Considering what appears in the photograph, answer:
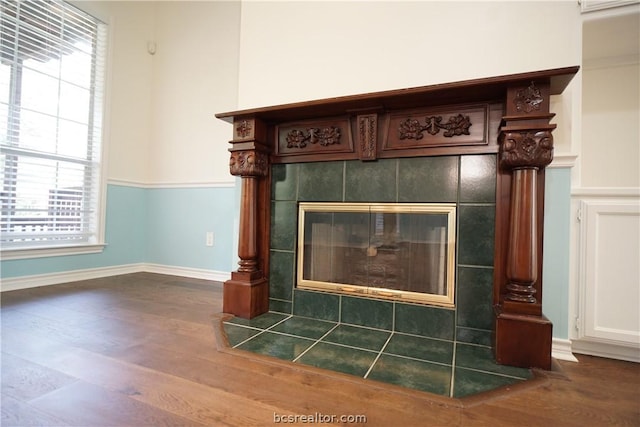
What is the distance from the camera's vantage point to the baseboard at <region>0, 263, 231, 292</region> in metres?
2.22

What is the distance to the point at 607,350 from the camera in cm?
141

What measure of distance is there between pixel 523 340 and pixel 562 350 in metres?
0.34

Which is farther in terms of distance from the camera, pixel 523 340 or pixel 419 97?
pixel 419 97

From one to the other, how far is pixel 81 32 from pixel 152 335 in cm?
280

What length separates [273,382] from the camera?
1.09 metres

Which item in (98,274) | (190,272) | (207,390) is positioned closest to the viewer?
(207,390)

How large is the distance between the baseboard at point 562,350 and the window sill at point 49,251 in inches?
134

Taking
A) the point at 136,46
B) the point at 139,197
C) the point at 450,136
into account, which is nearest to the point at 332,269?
the point at 450,136

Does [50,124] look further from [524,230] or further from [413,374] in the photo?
[524,230]

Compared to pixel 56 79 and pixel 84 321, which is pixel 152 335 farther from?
pixel 56 79

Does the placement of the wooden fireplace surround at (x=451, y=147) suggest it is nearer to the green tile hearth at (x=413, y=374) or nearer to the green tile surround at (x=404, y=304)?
the green tile surround at (x=404, y=304)

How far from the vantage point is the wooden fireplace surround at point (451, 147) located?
1.26 metres

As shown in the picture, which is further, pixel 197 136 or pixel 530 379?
pixel 197 136

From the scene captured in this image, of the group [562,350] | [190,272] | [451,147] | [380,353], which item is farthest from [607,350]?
[190,272]
